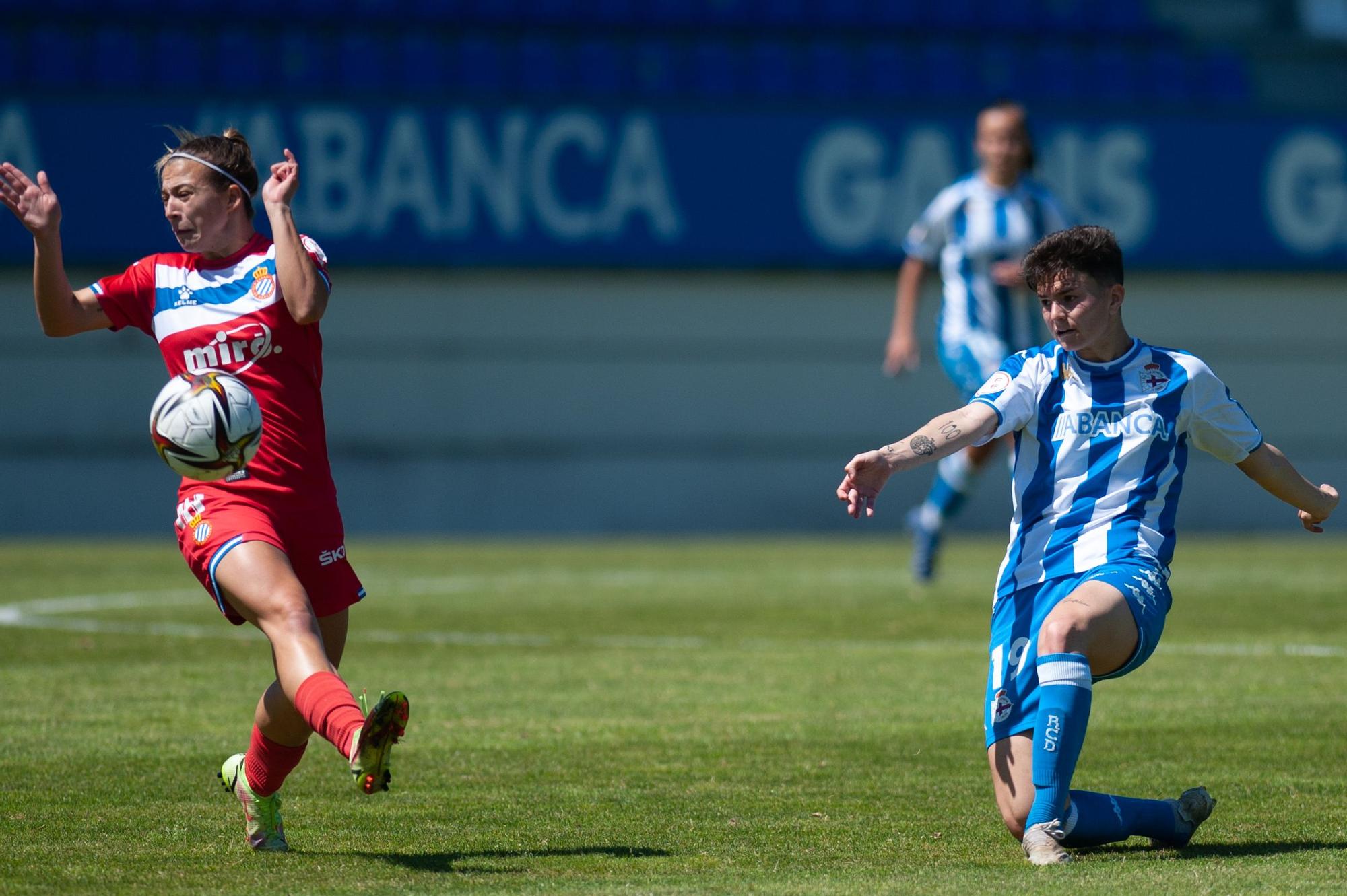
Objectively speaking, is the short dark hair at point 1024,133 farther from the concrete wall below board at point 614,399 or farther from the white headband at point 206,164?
the concrete wall below board at point 614,399

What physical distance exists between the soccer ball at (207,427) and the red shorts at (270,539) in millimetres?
123

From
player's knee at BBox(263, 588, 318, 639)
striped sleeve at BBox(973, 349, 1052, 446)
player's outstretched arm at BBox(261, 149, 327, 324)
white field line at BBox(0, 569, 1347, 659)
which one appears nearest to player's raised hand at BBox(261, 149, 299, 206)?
player's outstretched arm at BBox(261, 149, 327, 324)

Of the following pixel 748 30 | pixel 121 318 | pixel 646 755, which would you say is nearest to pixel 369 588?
pixel 646 755

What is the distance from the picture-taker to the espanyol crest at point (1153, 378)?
4.29 metres

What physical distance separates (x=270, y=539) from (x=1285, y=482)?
7.93ft

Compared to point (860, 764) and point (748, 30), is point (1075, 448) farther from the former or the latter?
point (748, 30)

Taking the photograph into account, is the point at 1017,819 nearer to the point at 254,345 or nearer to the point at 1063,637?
the point at 1063,637

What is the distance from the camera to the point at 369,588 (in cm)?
1095

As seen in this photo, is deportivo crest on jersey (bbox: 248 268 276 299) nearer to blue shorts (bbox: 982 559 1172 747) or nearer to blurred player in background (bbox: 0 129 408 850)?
blurred player in background (bbox: 0 129 408 850)

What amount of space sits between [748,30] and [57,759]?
13.8 m

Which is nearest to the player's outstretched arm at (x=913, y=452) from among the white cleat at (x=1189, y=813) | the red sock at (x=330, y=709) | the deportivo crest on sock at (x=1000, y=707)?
A: the deportivo crest on sock at (x=1000, y=707)

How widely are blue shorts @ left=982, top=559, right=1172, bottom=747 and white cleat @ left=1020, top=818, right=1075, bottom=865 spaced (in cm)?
26

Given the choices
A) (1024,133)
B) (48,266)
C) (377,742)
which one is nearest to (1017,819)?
(377,742)

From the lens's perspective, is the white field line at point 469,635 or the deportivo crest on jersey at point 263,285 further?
the white field line at point 469,635
